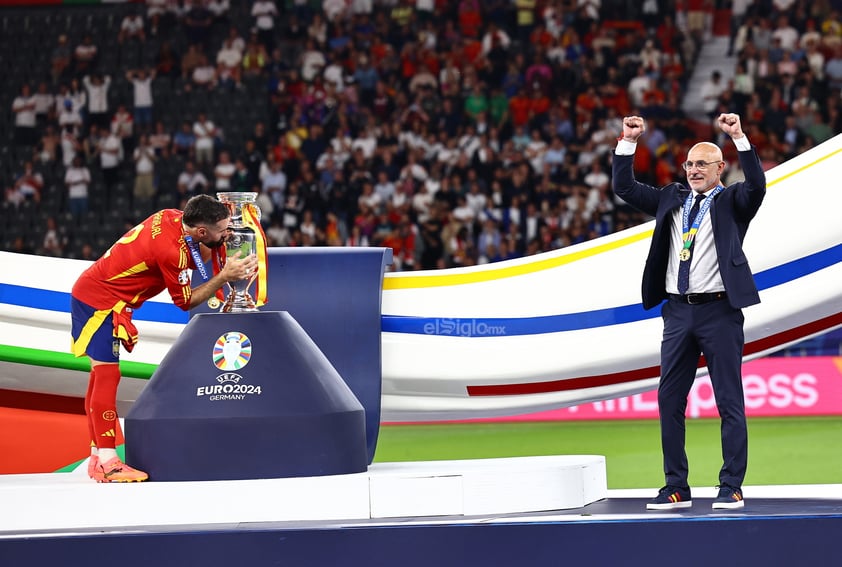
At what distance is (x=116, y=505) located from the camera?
17.5 feet

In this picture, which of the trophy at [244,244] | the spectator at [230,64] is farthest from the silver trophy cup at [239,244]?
the spectator at [230,64]

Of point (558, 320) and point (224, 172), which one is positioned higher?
point (224, 172)

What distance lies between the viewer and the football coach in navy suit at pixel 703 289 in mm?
5504

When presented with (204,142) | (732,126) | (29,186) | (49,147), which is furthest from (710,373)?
(49,147)

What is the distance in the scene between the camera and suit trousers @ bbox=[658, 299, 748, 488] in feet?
18.1

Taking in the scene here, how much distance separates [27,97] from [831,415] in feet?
44.8

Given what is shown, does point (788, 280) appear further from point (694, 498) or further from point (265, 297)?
point (265, 297)

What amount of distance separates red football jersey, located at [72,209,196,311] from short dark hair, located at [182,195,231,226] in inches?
4.6

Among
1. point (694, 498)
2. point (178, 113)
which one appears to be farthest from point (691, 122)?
point (694, 498)

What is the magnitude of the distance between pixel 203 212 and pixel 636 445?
654 centimetres

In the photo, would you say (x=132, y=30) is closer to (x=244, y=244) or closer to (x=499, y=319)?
(x=499, y=319)

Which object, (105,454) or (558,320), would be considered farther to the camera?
(558,320)

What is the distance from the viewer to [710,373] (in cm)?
559

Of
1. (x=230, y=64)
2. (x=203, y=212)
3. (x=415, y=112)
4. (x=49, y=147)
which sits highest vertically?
(x=230, y=64)
